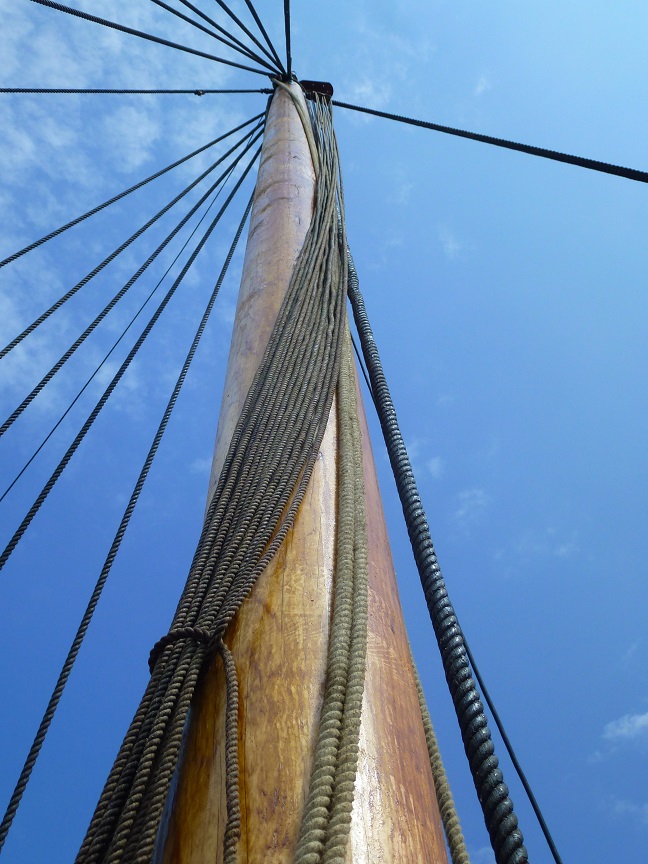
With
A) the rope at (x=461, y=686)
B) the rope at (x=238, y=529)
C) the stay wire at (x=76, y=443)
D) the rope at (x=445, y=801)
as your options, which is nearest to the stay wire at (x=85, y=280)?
the stay wire at (x=76, y=443)

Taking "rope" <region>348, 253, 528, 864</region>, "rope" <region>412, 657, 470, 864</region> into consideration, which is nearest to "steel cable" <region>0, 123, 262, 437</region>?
"rope" <region>348, 253, 528, 864</region>

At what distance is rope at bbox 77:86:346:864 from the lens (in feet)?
3.00

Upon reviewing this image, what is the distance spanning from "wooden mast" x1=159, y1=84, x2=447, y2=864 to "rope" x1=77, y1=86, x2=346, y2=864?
3 centimetres

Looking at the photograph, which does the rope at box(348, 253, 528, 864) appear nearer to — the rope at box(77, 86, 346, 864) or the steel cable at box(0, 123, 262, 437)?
the rope at box(77, 86, 346, 864)

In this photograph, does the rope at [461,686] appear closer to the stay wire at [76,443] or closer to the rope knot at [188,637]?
the rope knot at [188,637]

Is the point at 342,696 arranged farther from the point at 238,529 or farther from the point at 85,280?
the point at 85,280

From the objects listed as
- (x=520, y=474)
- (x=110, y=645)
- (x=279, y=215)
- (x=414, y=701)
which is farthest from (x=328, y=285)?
(x=110, y=645)

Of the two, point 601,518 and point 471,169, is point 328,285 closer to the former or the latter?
point 471,169

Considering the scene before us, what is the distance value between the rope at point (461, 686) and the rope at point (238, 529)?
314 mm

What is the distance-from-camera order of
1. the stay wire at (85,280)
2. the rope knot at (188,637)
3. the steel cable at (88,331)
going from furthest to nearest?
the stay wire at (85,280), the steel cable at (88,331), the rope knot at (188,637)

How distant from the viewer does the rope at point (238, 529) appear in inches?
36.0

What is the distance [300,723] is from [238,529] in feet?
1.34

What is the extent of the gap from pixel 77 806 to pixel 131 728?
41.2m

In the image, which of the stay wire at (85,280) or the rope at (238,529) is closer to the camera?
the rope at (238,529)
